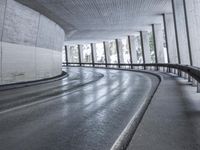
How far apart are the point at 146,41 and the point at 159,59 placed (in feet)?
21.3

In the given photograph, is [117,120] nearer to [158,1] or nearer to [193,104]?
[193,104]

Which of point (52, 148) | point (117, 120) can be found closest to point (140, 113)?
point (117, 120)

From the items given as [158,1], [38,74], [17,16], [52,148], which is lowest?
[52,148]

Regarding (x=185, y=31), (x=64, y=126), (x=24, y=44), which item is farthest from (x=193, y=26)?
(x=24, y=44)

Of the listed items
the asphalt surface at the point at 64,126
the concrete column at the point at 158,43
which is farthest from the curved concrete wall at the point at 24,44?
the concrete column at the point at 158,43

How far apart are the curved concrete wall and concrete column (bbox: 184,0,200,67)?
31.8 feet

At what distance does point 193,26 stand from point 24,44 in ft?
34.4

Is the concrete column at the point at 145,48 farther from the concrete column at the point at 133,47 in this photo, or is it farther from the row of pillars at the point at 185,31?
the row of pillars at the point at 185,31

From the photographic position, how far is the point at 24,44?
57.6 ft

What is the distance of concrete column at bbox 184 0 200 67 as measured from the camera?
13109 mm

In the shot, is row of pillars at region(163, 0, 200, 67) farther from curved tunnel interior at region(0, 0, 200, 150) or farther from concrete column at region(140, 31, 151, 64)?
concrete column at region(140, 31, 151, 64)

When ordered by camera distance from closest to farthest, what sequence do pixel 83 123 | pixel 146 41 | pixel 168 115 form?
pixel 168 115
pixel 83 123
pixel 146 41

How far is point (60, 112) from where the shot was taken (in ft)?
23.7

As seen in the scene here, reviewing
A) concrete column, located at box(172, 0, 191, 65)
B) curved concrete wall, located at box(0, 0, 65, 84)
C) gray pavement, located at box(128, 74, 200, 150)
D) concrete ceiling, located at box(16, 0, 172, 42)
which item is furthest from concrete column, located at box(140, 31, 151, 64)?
gray pavement, located at box(128, 74, 200, 150)
